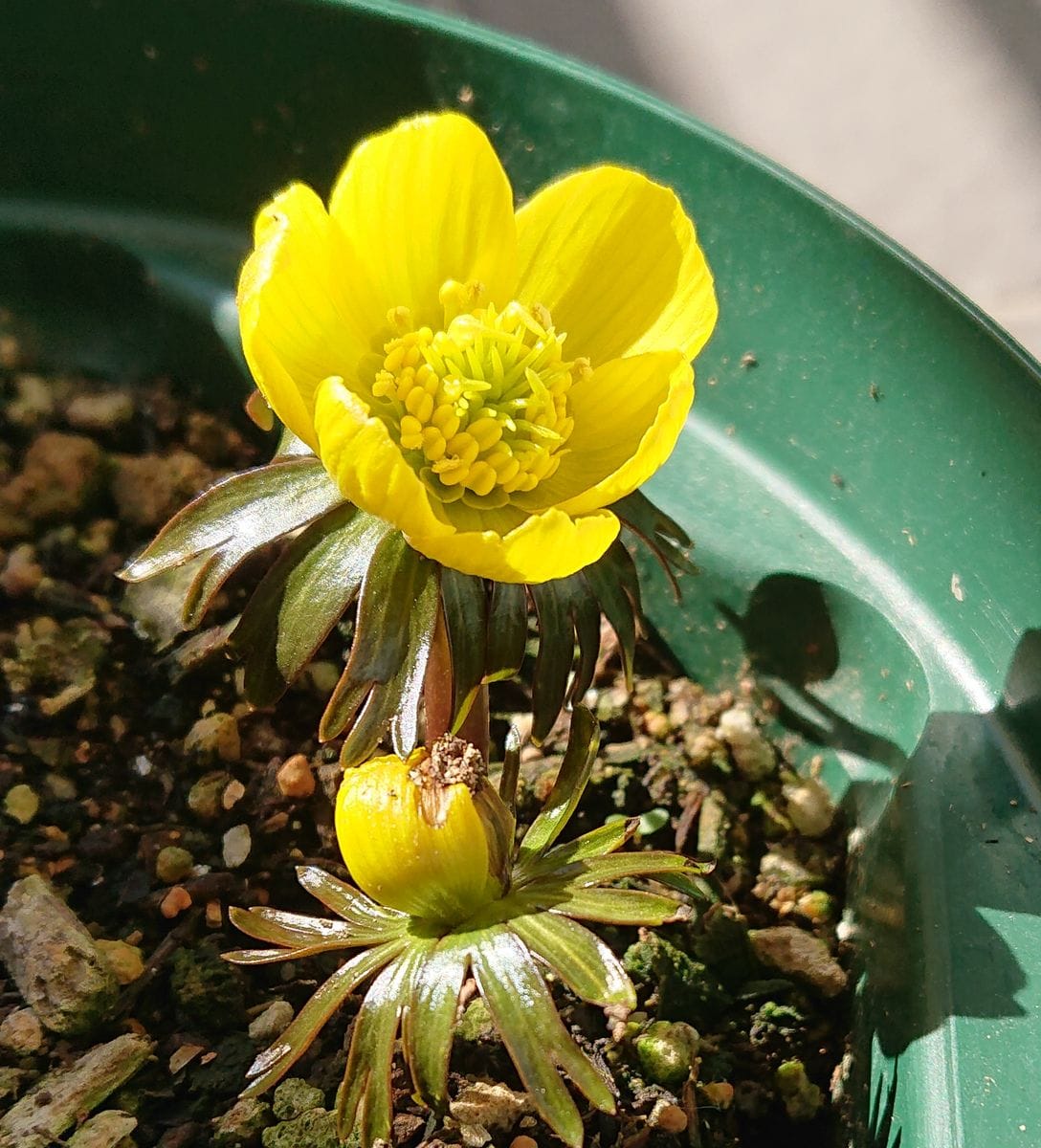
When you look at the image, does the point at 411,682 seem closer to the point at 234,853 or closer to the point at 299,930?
the point at 299,930

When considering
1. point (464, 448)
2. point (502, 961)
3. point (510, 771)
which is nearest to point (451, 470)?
point (464, 448)

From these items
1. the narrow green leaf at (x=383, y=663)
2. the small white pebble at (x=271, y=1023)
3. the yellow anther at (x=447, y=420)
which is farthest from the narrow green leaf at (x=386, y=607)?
the small white pebble at (x=271, y=1023)

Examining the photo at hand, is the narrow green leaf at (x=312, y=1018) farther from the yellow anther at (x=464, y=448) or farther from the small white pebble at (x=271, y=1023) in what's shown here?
the yellow anther at (x=464, y=448)

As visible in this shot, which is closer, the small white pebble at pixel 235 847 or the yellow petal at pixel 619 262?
the yellow petal at pixel 619 262

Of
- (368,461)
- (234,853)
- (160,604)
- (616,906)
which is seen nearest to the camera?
(368,461)

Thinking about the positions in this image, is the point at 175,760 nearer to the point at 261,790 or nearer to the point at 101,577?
the point at 261,790

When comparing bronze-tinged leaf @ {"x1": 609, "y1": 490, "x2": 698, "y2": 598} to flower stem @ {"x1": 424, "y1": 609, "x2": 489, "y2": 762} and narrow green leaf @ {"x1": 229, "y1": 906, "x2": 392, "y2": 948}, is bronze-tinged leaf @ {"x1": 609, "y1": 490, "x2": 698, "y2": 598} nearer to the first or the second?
flower stem @ {"x1": 424, "y1": 609, "x2": 489, "y2": 762}
